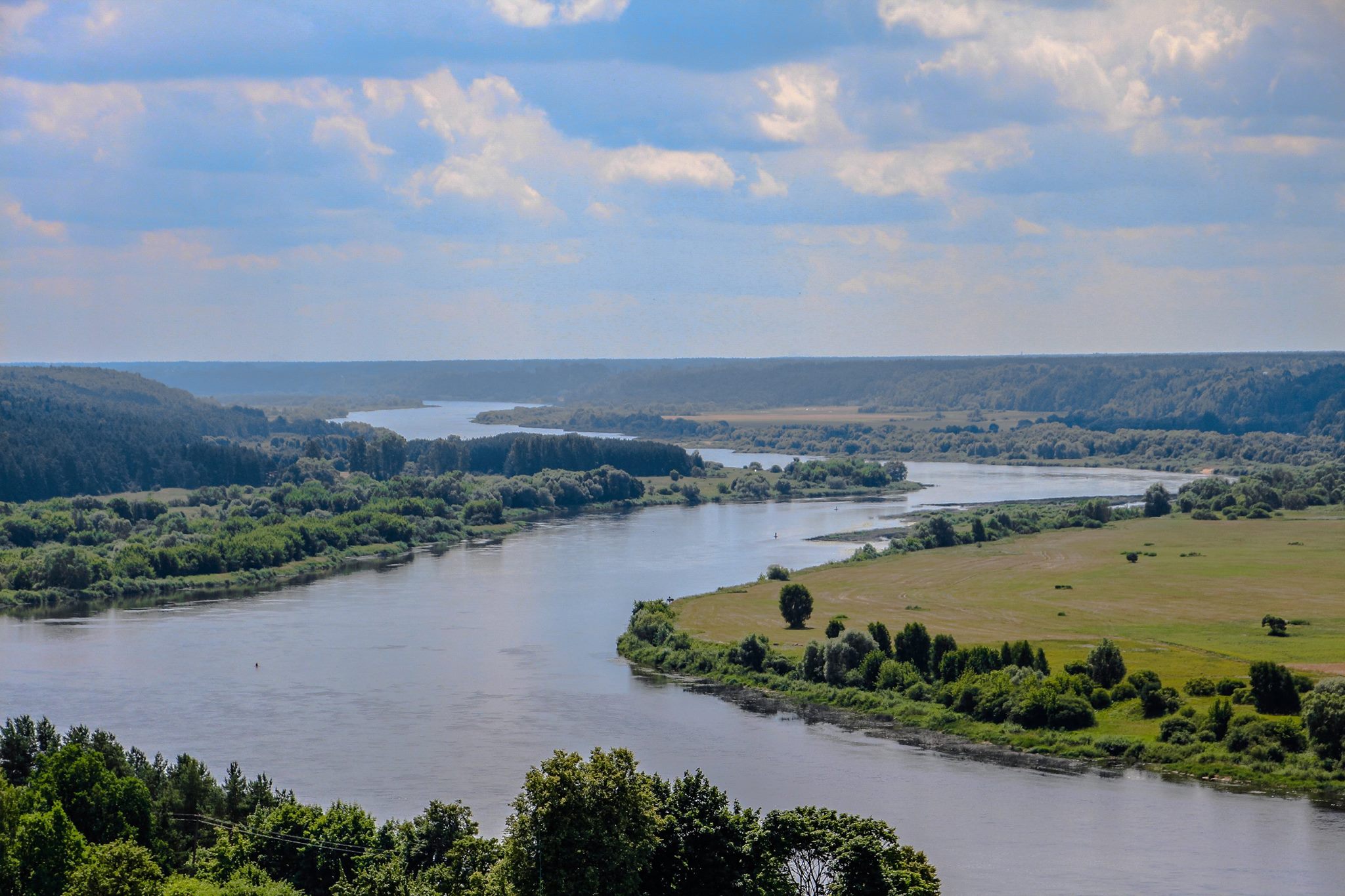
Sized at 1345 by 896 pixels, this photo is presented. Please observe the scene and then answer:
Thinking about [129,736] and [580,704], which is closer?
[129,736]

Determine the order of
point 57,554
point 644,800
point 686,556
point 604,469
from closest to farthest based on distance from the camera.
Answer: point 644,800 → point 57,554 → point 686,556 → point 604,469

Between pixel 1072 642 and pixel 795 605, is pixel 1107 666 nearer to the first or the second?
pixel 1072 642

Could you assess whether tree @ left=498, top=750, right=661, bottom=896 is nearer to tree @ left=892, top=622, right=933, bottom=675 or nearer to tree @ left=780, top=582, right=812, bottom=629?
tree @ left=892, top=622, right=933, bottom=675

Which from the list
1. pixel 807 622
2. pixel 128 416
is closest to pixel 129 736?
pixel 807 622

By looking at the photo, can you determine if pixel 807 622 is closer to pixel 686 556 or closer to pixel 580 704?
pixel 580 704

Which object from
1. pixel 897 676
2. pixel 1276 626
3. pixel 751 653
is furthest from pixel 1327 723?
pixel 751 653

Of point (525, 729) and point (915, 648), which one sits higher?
point (915, 648)

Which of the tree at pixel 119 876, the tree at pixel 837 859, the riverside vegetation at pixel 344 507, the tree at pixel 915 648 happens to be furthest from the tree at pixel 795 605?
the tree at pixel 119 876
